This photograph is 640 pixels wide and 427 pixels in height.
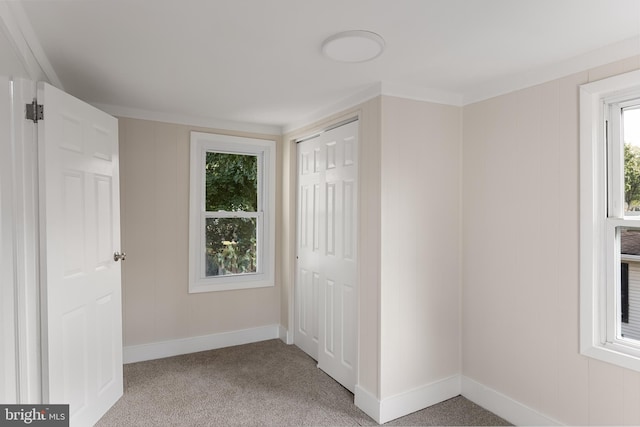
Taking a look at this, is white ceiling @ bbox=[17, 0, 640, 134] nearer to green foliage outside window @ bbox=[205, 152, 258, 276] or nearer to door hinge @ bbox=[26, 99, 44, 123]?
door hinge @ bbox=[26, 99, 44, 123]

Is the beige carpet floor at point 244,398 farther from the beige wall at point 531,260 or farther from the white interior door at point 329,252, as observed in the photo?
the beige wall at point 531,260

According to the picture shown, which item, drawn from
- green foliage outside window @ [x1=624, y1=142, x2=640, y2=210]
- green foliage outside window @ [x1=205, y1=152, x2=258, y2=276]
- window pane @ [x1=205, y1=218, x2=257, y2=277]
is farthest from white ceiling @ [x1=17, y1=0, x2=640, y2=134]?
window pane @ [x1=205, y1=218, x2=257, y2=277]

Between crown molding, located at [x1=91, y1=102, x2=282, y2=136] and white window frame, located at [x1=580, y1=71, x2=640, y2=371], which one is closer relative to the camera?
white window frame, located at [x1=580, y1=71, x2=640, y2=371]

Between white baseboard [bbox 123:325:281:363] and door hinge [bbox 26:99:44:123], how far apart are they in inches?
89.0

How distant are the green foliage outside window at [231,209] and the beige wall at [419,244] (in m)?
1.90

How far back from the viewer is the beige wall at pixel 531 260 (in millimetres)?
2096

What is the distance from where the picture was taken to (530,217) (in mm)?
2354

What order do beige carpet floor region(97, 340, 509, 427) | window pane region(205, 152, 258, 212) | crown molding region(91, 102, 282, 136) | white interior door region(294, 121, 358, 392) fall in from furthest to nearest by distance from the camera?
1. window pane region(205, 152, 258, 212)
2. crown molding region(91, 102, 282, 136)
3. white interior door region(294, 121, 358, 392)
4. beige carpet floor region(97, 340, 509, 427)

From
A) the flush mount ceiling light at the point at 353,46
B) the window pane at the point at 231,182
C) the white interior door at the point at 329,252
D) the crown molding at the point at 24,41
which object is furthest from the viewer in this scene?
the window pane at the point at 231,182

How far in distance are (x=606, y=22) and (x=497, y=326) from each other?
1903 mm

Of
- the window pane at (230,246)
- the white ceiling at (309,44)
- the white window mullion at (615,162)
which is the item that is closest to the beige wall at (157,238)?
the window pane at (230,246)

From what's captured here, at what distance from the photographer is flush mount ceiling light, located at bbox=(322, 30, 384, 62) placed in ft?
5.92

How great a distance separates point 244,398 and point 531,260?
2.26 m

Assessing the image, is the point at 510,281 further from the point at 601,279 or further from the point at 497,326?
the point at 601,279
